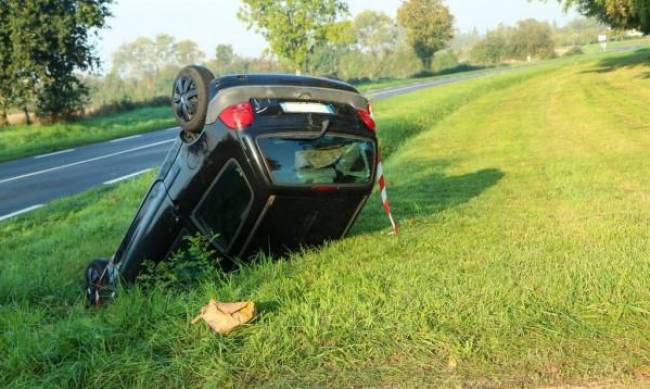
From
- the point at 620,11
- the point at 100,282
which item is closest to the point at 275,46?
the point at 620,11

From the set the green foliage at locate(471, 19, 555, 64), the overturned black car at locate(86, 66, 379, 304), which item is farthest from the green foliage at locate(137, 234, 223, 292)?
the green foliage at locate(471, 19, 555, 64)

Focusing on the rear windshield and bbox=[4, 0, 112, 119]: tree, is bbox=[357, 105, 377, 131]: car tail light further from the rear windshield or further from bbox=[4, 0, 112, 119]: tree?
bbox=[4, 0, 112, 119]: tree

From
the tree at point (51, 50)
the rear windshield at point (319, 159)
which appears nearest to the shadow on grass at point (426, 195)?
the rear windshield at point (319, 159)

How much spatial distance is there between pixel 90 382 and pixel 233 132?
2163 millimetres

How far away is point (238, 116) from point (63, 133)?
2594 centimetres

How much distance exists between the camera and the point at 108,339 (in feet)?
13.5

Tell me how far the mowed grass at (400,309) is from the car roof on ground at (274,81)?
1.48 m

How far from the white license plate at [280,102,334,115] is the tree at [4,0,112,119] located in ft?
91.5

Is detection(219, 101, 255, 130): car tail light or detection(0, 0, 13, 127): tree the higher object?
detection(0, 0, 13, 127): tree

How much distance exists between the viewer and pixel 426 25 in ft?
312

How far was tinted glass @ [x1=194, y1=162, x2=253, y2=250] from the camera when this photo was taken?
5275 millimetres

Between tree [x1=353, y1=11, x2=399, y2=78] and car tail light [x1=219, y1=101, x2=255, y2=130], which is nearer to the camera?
car tail light [x1=219, y1=101, x2=255, y2=130]

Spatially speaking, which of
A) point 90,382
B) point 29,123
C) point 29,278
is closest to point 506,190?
point 29,278

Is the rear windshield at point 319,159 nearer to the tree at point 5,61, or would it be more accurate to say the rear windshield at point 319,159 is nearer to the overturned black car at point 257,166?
the overturned black car at point 257,166
